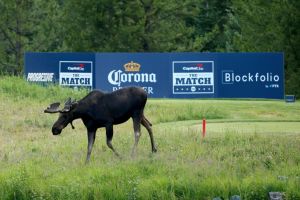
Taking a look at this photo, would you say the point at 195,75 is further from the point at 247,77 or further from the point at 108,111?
the point at 108,111

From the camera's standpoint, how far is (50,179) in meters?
17.8

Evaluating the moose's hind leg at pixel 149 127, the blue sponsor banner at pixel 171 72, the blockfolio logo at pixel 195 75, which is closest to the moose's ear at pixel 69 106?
the moose's hind leg at pixel 149 127

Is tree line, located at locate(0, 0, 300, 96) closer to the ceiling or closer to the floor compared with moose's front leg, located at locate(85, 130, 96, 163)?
closer to the ceiling

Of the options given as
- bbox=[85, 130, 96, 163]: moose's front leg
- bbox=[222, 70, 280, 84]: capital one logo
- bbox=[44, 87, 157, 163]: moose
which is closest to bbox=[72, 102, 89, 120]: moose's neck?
bbox=[44, 87, 157, 163]: moose

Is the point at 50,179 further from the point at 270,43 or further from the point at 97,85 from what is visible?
the point at 270,43

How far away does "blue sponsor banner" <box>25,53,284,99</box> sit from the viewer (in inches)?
1462

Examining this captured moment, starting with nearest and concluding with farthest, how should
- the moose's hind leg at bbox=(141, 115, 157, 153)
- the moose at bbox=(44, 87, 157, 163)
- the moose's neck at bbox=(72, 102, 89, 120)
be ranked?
the moose at bbox=(44, 87, 157, 163)
the moose's neck at bbox=(72, 102, 89, 120)
the moose's hind leg at bbox=(141, 115, 157, 153)

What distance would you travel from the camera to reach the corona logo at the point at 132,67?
37.3 meters

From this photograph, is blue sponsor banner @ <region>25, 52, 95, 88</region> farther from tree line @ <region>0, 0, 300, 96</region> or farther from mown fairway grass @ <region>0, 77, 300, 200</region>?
tree line @ <region>0, 0, 300, 96</region>

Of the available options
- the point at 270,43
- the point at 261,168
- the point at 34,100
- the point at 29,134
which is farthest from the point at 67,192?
the point at 270,43

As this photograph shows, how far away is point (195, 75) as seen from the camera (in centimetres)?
3703

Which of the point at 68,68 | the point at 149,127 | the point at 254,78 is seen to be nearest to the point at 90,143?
the point at 149,127

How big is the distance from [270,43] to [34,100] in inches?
729

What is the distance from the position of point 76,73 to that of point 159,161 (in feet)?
62.3
